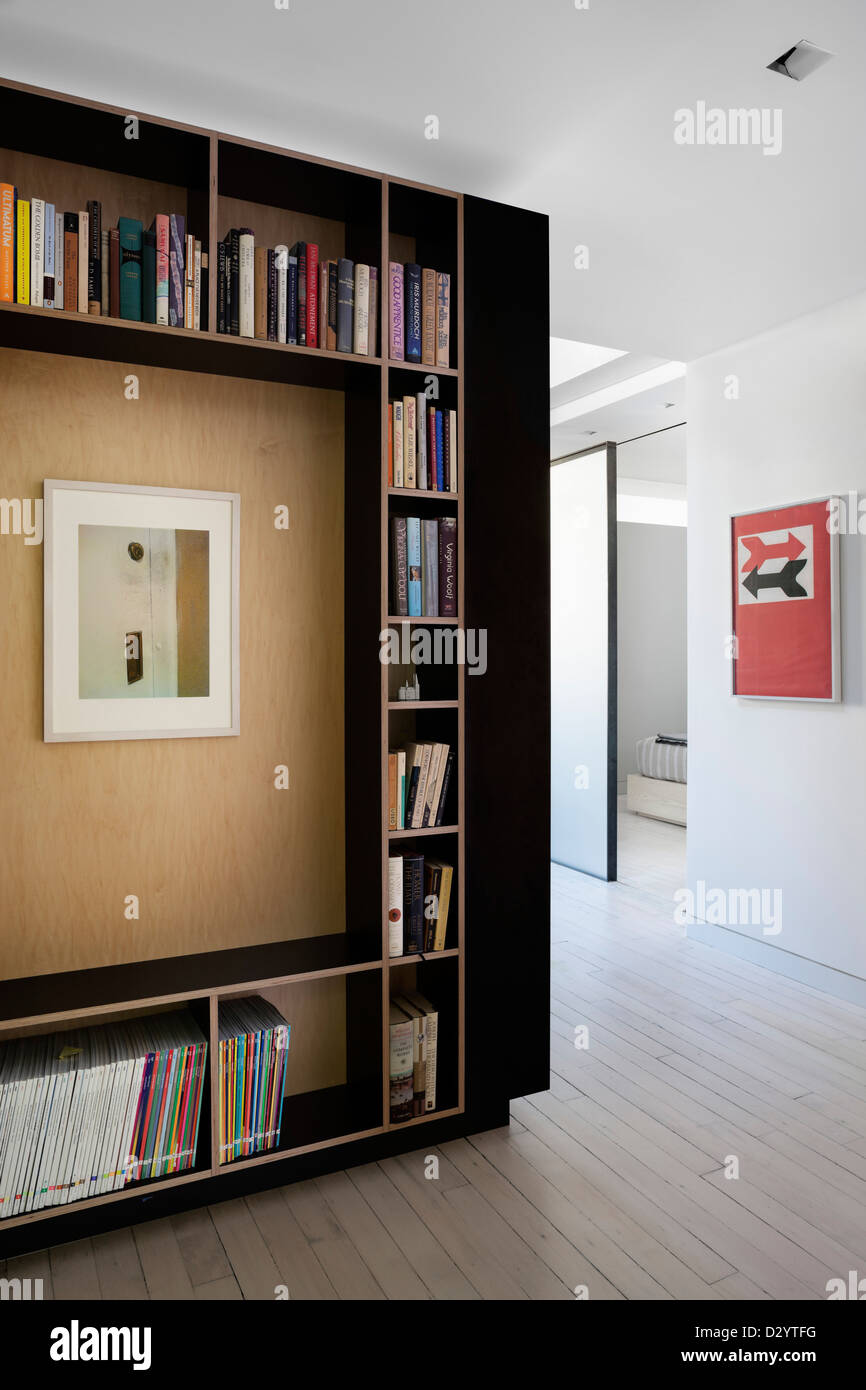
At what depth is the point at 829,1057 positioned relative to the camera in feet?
10.4

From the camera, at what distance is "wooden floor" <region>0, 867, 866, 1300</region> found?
6.60ft

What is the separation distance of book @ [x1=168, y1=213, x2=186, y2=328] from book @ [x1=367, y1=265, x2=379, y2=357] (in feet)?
1.70

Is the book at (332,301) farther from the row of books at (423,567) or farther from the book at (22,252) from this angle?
the book at (22,252)

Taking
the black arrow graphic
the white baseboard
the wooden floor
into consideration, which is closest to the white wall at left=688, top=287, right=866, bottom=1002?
the white baseboard

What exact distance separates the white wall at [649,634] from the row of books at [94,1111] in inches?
282

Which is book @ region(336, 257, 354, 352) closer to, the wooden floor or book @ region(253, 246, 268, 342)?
book @ region(253, 246, 268, 342)

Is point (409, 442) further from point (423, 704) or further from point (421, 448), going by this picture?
point (423, 704)

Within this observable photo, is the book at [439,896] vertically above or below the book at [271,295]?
below

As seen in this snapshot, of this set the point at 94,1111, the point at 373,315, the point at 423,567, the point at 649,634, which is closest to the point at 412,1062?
the point at 94,1111

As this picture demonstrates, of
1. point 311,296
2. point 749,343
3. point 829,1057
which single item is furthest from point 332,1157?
point 749,343

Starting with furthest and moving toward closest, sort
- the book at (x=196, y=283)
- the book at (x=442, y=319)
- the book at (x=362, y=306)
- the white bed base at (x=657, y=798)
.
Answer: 1. the white bed base at (x=657, y=798)
2. the book at (x=442, y=319)
3. the book at (x=362, y=306)
4. the book at (x=196, y=283)

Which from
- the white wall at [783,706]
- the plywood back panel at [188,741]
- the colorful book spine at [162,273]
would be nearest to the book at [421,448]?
the plywood back panel at [188,741]

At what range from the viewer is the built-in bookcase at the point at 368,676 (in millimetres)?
2305

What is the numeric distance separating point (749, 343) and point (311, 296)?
8.41 ft
